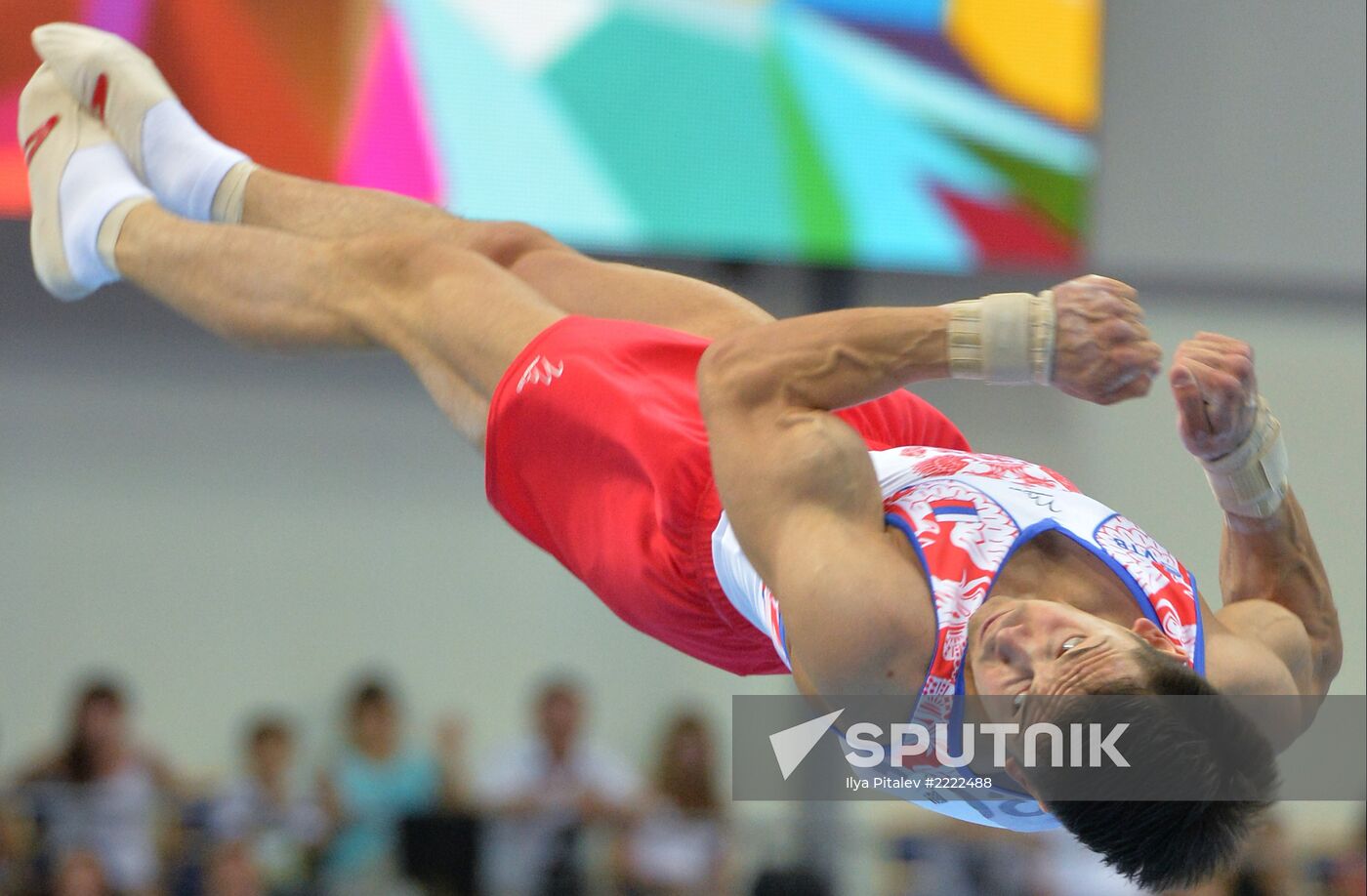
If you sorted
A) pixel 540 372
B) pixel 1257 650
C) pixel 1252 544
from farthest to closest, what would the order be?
pixel 540 372, pixel 1252 544, pixel 1257 650

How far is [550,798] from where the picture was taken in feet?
15.3

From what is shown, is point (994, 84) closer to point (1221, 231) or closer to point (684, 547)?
point (1221, 231)

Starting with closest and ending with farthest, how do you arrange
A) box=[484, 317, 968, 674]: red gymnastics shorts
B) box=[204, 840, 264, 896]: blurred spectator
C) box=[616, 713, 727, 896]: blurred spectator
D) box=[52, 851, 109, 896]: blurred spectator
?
box=[484, 317, 968, 674]: red gymnastics shorts → box=[52, 851, 109, 896]: blurred spectator → box=[204, 840, 264, 896]: blurred spectator → box=[616, 713, 727, 896]: blurred spectator

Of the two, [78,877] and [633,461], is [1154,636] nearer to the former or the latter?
[633,461]

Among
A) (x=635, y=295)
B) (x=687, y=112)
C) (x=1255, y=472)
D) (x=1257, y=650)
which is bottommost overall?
(x=1257, y=650)

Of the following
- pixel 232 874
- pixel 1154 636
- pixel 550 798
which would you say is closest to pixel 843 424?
pixel 1154 636

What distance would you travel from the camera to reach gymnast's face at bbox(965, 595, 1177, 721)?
1846 millimetres

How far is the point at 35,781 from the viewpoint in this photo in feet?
14.2

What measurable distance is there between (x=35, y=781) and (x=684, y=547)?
2.79 meters

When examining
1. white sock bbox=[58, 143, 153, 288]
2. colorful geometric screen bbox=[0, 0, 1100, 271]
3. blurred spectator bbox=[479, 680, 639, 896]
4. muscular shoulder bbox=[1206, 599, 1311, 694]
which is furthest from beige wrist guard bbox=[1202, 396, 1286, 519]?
colorful geometric screen bbox=[0, 0, 1100, 271]

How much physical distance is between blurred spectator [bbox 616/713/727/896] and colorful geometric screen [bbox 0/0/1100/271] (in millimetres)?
1580

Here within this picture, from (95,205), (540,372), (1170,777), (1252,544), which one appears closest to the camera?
(1170,777)

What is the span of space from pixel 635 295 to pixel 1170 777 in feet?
3.99

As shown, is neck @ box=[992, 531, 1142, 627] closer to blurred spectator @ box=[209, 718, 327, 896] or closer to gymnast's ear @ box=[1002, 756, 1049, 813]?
gymnast's ear @ box=[1002, 756, 1049, 813]
